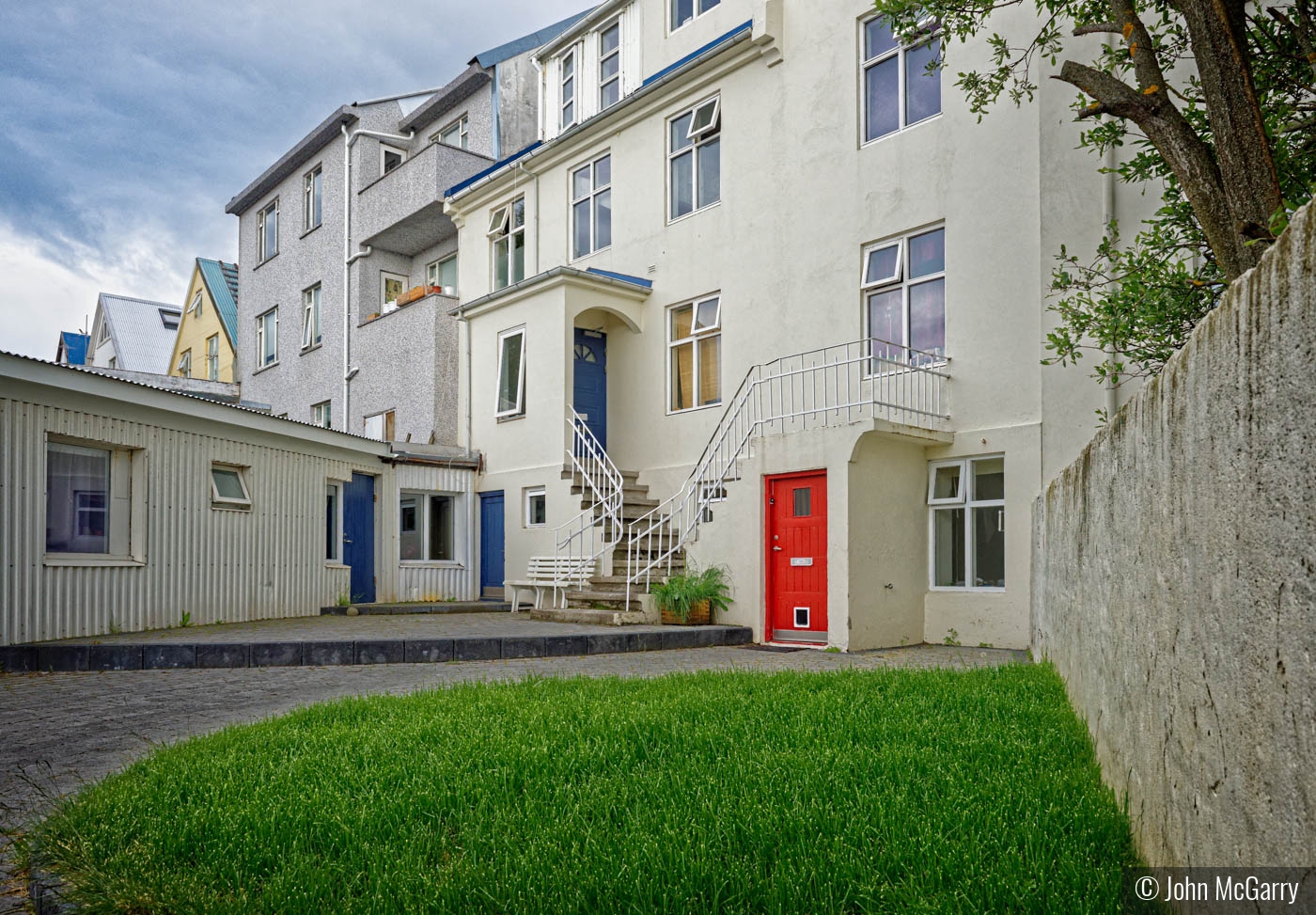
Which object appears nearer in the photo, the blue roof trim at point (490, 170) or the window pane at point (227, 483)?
the window pane at point (227, 483)

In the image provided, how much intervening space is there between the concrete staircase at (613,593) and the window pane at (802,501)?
2.36 m

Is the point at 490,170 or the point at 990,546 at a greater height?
the point at 490,170

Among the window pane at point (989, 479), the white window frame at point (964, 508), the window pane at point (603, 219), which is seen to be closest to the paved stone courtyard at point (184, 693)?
the white window frame at point (964, 508)

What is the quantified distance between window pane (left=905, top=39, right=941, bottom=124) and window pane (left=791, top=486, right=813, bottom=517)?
17.0 ft

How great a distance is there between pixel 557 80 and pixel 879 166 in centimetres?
984

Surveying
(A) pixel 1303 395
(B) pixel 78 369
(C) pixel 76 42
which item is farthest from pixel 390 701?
(C) pixel 76 42

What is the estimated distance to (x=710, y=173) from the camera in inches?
647

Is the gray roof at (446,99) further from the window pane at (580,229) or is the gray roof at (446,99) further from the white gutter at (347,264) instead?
the window pane at (580,229)

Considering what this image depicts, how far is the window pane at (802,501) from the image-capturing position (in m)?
12.7

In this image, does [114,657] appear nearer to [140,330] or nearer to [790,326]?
[790,326]

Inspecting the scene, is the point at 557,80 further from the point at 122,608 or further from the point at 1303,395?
the point at 1303,395

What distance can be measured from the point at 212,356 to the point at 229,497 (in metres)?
21.8

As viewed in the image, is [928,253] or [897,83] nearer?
[928,253]

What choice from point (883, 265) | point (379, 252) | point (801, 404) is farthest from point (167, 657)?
point (379, 252)
